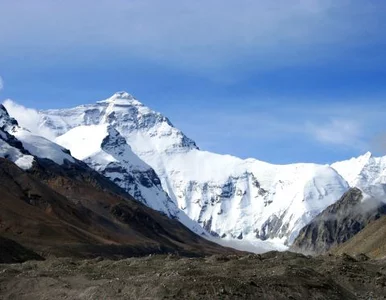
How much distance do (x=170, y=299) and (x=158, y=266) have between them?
24213 mm

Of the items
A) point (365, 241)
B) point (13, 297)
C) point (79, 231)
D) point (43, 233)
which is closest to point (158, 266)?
point (13, 297)

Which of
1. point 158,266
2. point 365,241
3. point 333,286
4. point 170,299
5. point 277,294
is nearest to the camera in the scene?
point 170,299

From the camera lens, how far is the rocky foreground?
166ft

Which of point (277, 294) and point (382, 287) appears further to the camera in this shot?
point (382, 287)

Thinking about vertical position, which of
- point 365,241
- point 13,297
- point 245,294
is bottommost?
point 13,297

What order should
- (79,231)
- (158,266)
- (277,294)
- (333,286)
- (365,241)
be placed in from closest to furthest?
(277,294) < (333,286) < (158,266) < (365,241) < (79,231)

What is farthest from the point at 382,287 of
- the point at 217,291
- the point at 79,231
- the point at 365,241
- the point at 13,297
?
the point at 79,231

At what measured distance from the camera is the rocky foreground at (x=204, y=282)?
50.6 meters

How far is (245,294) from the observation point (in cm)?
5069

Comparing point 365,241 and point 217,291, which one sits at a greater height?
point 365,241

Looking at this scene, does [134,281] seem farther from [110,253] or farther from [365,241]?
[110,253]

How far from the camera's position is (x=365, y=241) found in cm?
13825

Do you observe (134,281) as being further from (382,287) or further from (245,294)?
(382,287)

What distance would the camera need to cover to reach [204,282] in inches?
2031
